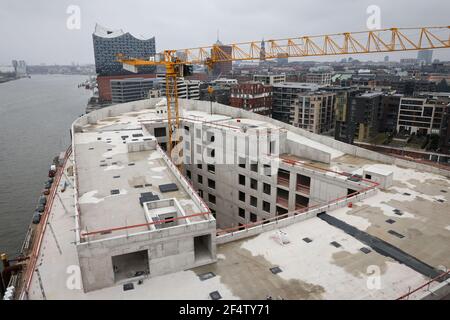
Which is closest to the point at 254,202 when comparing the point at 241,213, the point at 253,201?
the point at 253,201

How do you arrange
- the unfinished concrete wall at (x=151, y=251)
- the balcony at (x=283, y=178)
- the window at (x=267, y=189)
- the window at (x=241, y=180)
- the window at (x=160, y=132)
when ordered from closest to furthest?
the unfinished concrete wall at (x=151, y=251), the balcony at (x=283, y=178), the window at (x=267, y=189), the window at (x=241, y=180), the window at (x=160, y=132)

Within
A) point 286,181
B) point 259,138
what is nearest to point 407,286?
point 286,181

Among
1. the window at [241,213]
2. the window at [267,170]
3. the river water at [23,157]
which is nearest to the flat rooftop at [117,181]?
the window at [267,170]

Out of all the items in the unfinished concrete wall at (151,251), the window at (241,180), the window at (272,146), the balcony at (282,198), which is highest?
the window at (272,146)

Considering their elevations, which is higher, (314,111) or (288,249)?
(314,111)

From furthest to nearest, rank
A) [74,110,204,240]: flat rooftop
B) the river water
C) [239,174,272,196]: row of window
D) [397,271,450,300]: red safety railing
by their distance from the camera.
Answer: the river water
[239,174,272,196]: row of window
[74,110,204,240]: flat rooftop
[397,271,450,300]: red safety railing

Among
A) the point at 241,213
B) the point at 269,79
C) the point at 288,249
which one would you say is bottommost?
the point at 241,213

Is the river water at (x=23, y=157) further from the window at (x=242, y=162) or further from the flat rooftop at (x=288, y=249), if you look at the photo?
the window at (x=242, y=162)

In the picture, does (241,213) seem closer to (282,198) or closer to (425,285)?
(282,198)

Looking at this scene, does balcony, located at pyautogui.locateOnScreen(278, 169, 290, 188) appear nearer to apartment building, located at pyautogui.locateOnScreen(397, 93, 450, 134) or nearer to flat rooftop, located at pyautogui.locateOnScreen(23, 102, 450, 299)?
flat rooftop, located at pyautogui.locateOnScreen(23, 102, 450, 299)

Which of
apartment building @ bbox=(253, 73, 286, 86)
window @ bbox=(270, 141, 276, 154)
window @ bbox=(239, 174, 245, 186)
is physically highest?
apartment building @ bbox=(253, 73, 286, 86)

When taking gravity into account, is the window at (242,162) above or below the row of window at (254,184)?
above

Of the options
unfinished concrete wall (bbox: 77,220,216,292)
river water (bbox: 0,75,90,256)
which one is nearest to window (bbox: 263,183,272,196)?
unfinished concrete wall (bbox: 77,220,216,292)

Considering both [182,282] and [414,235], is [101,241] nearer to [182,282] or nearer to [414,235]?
[182,282]
